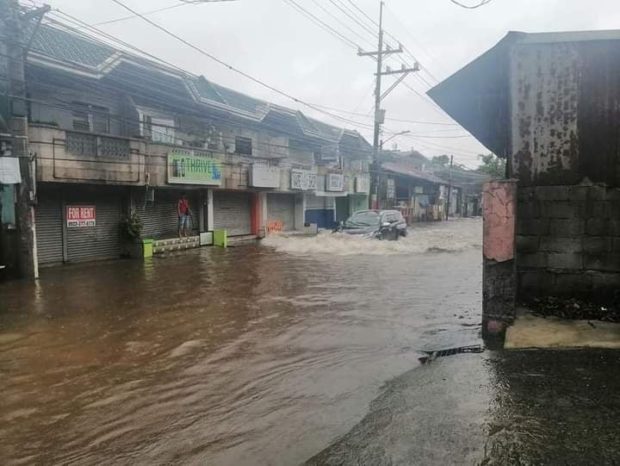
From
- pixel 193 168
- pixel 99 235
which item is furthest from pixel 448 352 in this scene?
pixel 193 168

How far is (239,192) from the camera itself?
74.9 feet

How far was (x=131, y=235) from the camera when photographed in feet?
53.3

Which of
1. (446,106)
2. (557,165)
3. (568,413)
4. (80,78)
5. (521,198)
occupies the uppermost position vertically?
(80,78)

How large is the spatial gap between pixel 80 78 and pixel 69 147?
2.63m

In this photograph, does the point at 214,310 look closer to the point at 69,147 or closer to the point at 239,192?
the point at 69,147

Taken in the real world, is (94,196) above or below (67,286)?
above

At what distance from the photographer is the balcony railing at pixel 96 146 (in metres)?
13.7

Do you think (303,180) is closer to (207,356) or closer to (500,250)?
(207,356)

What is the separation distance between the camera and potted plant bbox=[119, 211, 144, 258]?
53.2 ft

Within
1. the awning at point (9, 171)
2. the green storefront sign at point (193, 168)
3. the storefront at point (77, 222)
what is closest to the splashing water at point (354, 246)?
the green storefront sign at point (193, 168)

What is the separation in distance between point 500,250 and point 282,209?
2134cm

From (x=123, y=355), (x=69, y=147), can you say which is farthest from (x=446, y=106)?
(x=69, y=147)

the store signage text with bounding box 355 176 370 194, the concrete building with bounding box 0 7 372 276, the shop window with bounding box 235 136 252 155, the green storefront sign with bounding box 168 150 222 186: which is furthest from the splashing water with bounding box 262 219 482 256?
the store signage text with bounding box 355 176 370 194

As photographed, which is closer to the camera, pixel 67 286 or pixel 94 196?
pixel 67 286
